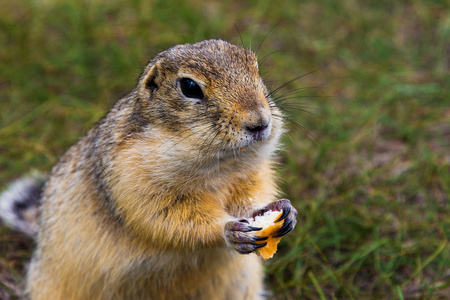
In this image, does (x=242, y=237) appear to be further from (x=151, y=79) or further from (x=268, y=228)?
(x=151, y=79)

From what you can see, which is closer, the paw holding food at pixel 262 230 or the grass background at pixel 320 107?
the paw holding food at pixel 262 230

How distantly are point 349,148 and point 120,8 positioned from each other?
12.7 ft

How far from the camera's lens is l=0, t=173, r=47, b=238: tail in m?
4.78

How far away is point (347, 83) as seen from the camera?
6.79 metres

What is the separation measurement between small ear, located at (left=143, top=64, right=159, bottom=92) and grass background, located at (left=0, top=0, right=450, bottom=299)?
1173mm

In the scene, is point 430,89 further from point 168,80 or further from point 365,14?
point 168,80

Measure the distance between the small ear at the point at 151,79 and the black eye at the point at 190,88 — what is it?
0.30m

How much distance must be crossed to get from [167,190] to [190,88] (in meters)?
0.66

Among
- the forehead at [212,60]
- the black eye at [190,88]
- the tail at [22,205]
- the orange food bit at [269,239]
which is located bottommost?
the orange food bit at [269,239]

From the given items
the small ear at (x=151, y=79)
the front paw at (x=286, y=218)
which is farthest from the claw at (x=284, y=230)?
the small ear at (x=151, y=79)

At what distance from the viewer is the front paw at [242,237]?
3.23 metres

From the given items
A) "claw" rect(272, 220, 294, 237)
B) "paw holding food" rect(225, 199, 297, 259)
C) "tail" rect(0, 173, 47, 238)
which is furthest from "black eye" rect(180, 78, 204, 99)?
"tail" rect(0, 173, 47, 238)

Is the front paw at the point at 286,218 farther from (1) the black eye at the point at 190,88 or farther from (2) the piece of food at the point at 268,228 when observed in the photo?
(1) the black eye at the point at 190,88

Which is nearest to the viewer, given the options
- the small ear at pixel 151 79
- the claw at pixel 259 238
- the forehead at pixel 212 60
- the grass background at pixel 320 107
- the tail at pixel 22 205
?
the claw at pixel 259 238
